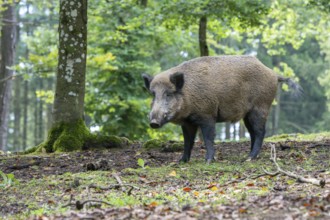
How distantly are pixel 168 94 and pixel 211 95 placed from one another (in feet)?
2.71

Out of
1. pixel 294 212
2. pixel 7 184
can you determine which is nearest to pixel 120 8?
pixel 7 184

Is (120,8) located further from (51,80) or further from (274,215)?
(51,80)

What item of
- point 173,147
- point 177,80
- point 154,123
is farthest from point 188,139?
point 173,147

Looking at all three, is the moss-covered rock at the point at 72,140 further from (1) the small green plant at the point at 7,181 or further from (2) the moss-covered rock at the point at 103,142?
(1) the small green plant at the point at 7,181

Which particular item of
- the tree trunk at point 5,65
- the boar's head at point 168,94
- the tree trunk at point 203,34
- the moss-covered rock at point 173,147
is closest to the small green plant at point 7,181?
the boar's head at point 168,94

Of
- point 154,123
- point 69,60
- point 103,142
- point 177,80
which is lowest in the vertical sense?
point 103,142

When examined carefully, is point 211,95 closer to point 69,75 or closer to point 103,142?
point 103,142

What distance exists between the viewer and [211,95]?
9477mm

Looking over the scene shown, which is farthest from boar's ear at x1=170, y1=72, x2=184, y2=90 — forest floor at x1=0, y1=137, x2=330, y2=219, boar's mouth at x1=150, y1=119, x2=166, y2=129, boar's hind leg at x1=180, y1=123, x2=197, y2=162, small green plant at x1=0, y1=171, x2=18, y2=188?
small green plant at x1=0, y1=171, x2=18, y2=188

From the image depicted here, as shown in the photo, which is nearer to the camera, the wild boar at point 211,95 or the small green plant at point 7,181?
the small green plant at point 7,181

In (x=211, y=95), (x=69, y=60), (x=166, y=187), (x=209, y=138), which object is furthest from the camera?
(x=69, y=60)

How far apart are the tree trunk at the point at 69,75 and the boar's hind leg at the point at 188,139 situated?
2938 millimetres

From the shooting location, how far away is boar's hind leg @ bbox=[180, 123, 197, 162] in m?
9.45

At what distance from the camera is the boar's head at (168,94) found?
8914mm
